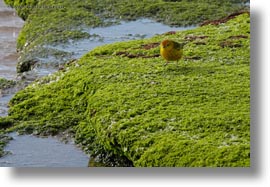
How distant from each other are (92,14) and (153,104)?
126 inches

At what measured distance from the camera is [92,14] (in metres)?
7.81

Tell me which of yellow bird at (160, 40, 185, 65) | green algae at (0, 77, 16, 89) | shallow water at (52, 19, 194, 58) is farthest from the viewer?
shallow water at (52, 19, 194, 58)

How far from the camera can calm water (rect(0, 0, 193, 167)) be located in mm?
4547

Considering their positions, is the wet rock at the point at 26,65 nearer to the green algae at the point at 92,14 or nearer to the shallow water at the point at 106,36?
the shallow water at the point at 106,36

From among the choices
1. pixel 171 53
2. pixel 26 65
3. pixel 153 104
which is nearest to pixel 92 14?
pixel 26 65

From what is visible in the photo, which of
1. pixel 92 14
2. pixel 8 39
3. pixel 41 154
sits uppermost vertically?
pixel 92 14

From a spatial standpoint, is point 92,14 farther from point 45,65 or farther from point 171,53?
point 171,53

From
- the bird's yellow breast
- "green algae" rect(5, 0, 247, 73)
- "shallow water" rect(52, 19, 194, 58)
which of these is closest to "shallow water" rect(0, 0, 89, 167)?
the bird's yellow breast

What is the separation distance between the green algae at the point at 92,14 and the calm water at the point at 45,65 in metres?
0.11

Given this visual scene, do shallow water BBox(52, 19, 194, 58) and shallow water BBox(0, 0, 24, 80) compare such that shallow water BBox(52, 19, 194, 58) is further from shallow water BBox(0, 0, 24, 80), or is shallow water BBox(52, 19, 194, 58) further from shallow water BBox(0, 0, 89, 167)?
shallow water BBox(0, 0, 89, 167)

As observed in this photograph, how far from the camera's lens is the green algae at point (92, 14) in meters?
7.15

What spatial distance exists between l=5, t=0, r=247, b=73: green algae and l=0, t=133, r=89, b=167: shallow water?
1.99 meters

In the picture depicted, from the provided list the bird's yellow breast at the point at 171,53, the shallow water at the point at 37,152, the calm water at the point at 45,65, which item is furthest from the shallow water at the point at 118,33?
the bird's yellow breast at the point at 171,53
